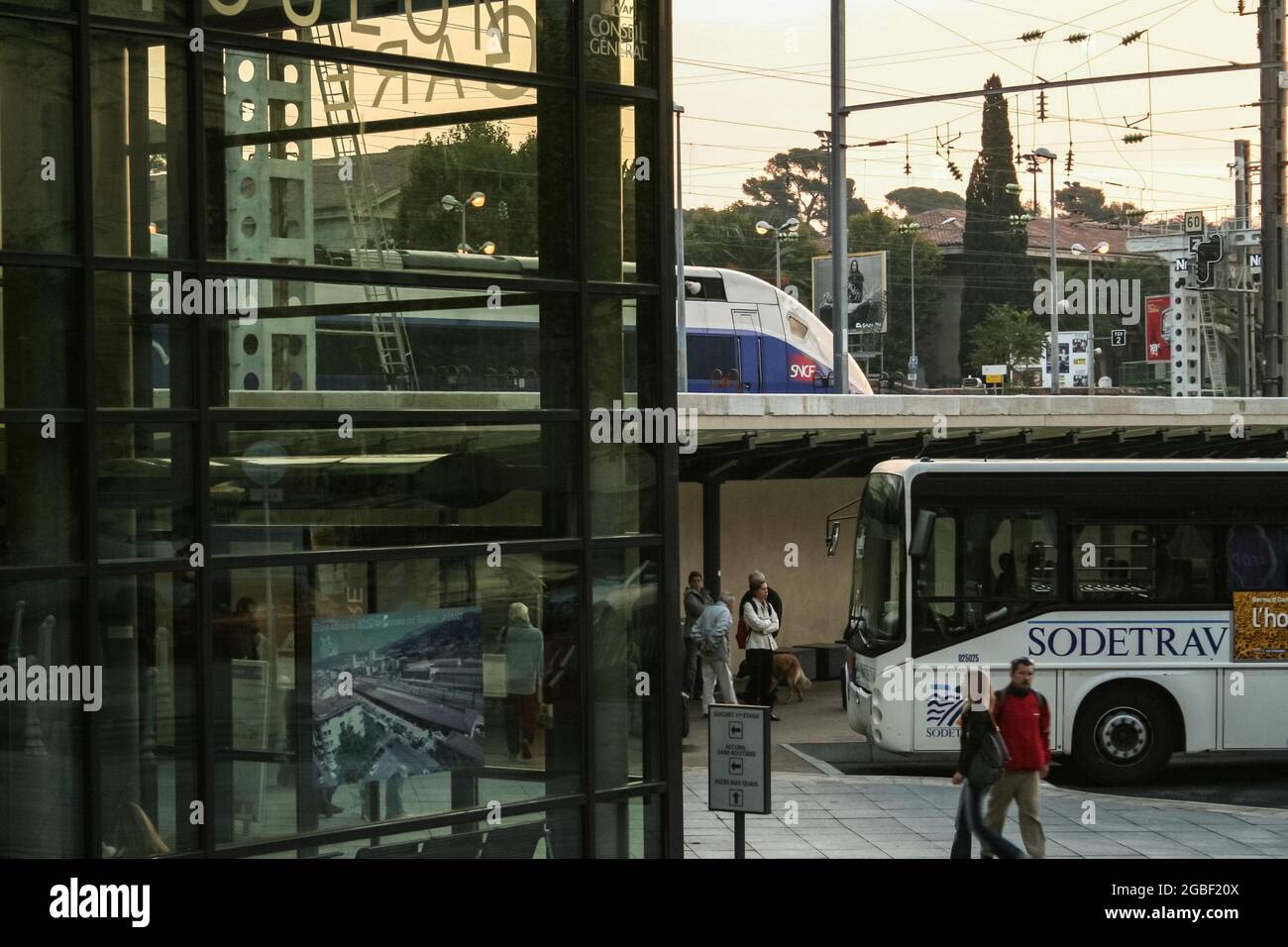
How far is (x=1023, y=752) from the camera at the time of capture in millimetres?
12156

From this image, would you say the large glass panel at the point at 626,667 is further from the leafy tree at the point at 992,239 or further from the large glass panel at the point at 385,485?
the leafy tree at the point at 992,239

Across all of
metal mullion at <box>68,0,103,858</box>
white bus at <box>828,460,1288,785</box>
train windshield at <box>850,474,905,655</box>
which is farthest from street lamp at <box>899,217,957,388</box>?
metal mullion at <box>68,0,103,858</box>

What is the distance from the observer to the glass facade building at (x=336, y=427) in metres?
7.88

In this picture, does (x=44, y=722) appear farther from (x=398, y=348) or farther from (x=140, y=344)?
(x=398, y=348)

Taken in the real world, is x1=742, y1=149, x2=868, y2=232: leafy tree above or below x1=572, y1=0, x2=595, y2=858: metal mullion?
above

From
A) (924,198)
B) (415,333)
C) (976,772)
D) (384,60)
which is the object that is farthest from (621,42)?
(924,198)

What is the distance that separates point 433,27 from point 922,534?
355 inches

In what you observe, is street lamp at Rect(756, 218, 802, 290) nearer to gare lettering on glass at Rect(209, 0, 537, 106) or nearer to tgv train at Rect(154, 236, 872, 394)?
gare lettering on glass at Rect(209, 0, 537, 106)

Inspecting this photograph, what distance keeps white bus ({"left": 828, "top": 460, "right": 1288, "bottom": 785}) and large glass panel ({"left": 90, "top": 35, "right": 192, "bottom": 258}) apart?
10.0 m

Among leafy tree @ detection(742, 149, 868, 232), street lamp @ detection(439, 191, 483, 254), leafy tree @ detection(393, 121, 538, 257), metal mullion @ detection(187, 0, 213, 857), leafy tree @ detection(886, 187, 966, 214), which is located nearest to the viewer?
metal mullion @ detection(187, 0, 213, 857)

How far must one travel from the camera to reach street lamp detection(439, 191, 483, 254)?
9.23 metres
